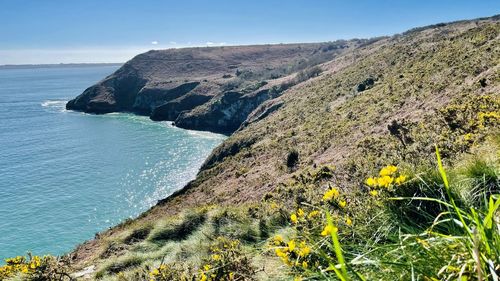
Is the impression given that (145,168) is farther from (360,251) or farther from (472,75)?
(360,251)

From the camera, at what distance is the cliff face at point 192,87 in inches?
3509

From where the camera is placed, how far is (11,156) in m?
63.9

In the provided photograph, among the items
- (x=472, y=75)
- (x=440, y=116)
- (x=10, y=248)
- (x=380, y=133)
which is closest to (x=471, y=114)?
(x=440, y=116)

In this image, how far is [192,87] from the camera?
401 feet

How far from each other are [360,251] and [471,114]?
13959mm

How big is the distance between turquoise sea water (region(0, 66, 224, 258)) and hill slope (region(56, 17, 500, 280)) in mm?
10212

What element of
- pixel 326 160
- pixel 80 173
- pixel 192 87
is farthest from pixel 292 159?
pixel 192 87

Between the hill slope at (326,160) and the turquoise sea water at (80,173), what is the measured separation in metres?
10.2

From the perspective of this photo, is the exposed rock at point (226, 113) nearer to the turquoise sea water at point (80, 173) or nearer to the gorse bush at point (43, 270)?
the turquoise sea water at point (80, 173)

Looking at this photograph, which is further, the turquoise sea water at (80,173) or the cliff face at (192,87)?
the cliff face at (192,87)

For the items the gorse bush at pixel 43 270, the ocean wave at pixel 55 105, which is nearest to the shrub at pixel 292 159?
the gorse bush at pixel 43 270

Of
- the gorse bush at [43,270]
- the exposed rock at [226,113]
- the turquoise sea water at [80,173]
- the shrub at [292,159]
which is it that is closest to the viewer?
the gorse bush at [43,270]

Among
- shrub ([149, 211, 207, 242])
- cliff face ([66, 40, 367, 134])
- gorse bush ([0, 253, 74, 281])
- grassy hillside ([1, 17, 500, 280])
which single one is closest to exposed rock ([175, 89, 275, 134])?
cliff face ([66, 40, 367, 134])

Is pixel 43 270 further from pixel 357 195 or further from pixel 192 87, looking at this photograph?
pixel 192 87
